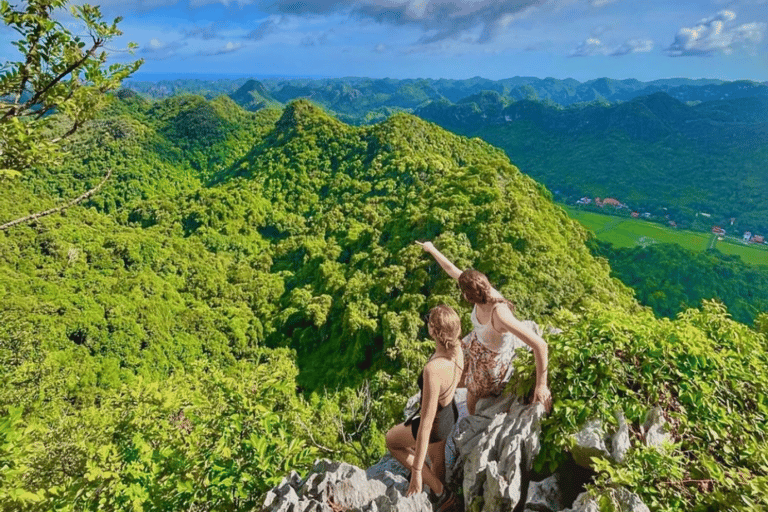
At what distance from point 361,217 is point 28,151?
65.4 metres

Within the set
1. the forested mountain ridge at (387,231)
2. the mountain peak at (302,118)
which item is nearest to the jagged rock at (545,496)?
the forested mountain ridge at (387,231)

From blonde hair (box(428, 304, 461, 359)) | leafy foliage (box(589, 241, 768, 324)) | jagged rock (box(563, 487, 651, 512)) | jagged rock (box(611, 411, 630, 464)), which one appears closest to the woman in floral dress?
blonde hair (box(428, 304, 461, 359))

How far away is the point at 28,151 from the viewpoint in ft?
17.9

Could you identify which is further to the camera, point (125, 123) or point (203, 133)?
point (203, 133)

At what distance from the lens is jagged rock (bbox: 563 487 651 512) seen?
13.3 feet

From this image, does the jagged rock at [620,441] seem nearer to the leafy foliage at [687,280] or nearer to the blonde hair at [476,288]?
the blonde hair at [476,288]

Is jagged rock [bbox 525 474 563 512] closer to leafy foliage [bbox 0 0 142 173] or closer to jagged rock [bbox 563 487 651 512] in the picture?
jagged rock [bbox 563 487 651 512]

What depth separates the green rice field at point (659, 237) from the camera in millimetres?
107688

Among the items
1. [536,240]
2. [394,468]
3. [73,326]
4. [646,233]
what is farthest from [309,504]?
[646,233]

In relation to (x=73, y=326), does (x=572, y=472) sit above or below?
above

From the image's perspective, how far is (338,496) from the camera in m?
5.14

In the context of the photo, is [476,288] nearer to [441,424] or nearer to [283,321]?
[441,424]

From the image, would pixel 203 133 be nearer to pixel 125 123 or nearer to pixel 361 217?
pixel 125 123

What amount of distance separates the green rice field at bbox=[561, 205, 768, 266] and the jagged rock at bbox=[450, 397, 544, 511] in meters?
112
